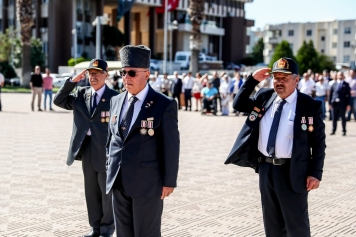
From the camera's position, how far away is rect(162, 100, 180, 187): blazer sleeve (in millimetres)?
4531

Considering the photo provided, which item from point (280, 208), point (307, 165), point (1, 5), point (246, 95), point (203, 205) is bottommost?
point (203, 205)

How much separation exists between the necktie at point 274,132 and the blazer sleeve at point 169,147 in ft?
2.74

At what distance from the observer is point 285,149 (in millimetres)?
4797

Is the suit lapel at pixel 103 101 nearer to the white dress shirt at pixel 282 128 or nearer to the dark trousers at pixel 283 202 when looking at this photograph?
the white dress shirt at pixel 282 128

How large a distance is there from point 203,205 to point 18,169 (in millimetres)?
3937

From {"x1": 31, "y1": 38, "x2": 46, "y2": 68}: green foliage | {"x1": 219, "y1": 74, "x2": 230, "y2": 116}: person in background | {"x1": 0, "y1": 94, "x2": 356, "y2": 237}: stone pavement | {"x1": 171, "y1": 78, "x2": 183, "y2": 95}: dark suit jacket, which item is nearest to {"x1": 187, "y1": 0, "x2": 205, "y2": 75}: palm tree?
{"x1": 171, "y1": 78, "x2": 183, "y2": 95}: dark suit jacket

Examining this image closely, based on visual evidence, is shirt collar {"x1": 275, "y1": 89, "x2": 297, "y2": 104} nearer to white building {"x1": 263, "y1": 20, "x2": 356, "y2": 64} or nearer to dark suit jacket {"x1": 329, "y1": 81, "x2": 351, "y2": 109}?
dark suit jacket {"x1": 329, "y1": 81, "x2": 351, "y2": 109}

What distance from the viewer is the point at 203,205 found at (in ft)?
25.5

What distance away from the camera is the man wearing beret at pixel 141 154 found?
178 inches

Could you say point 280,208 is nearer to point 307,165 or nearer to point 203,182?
point 307,165

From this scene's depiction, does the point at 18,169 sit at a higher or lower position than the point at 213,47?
lower

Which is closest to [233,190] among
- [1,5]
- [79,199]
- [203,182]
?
[203,182]

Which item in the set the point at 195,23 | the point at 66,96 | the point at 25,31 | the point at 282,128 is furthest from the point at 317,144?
the point at 25,31

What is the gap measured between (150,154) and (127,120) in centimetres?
34
